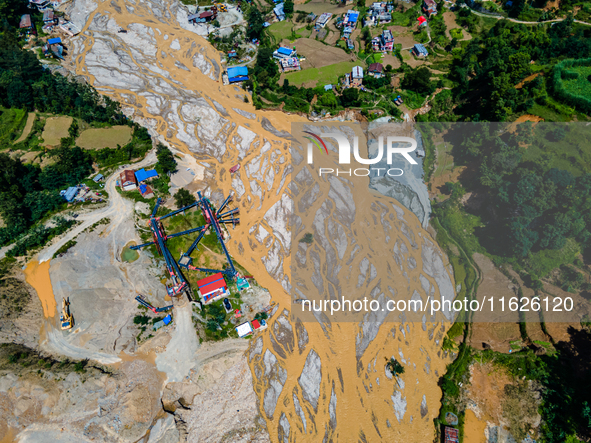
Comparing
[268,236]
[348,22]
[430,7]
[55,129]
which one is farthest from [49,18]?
[430,7]

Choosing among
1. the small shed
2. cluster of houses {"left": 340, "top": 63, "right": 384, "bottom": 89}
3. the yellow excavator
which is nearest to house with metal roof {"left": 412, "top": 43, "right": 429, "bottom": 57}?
cluster of houses {"left": 340, "top": 63, "right": 384, "bottom": 89}

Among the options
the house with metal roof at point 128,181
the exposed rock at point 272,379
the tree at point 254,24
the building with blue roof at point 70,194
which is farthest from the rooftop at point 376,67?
the building with blue roof at point 70,194

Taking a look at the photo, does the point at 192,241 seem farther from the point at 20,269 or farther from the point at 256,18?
the point at 256,18

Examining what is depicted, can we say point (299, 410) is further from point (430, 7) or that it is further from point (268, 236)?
point (430, 7)

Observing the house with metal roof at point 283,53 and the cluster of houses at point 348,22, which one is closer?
the house with metal roof at point 283,53

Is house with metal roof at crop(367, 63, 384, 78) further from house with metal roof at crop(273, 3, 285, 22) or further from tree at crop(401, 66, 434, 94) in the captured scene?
house with metal roof at crop(273, 3, 285, 22)

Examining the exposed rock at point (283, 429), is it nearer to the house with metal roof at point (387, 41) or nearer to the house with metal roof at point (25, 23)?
the house with metal roof at point (387, 41)
